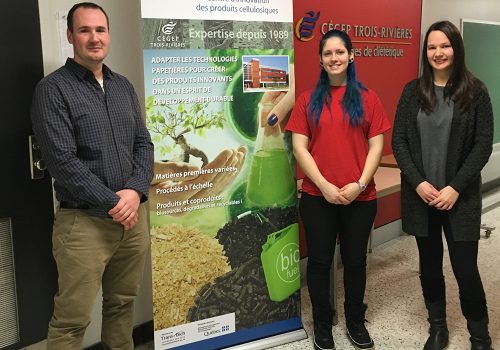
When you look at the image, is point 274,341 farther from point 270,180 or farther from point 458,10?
point 458,10

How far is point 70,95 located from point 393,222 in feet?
10.9

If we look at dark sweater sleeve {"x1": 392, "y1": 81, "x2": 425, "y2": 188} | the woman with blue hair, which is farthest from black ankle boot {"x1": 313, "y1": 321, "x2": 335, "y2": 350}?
dark sweater sleeve {"x1": 392, "y1": 81, "x2": 425, "y2": 188}

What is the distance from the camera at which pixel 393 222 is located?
4375 millimetres

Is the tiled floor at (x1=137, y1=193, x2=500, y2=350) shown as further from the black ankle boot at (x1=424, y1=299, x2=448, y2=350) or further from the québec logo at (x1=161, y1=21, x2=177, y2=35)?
the québec logo at (x1=161, y1=21, x2=177, y2=35)

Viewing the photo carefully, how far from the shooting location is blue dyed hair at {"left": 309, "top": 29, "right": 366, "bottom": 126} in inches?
90.0

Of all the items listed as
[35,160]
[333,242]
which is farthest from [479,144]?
[35,160]

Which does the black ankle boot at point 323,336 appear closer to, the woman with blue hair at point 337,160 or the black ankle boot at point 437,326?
the woman with blue hair at point 337,160

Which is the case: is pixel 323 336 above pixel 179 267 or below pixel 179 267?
below

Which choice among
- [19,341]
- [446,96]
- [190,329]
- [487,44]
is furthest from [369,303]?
[487,44]

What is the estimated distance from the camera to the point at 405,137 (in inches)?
90.5

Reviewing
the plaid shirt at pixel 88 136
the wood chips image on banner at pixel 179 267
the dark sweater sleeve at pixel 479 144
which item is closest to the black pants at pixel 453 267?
the dark sweater sleeve at pixel 479 144

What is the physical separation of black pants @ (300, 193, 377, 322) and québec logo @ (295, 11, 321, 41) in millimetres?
1293

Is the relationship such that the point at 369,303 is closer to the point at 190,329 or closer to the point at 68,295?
the point at 190,329

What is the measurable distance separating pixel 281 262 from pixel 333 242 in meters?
0.32
